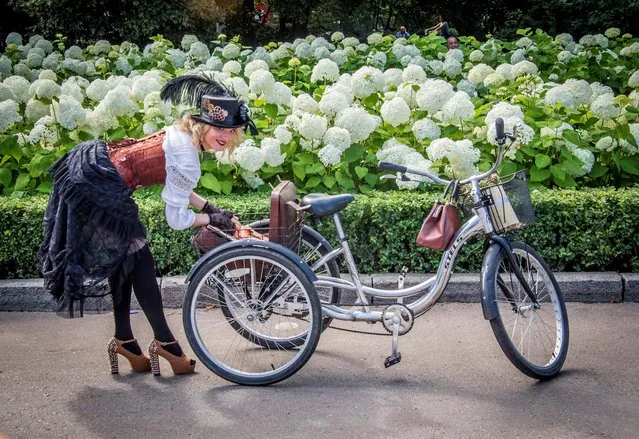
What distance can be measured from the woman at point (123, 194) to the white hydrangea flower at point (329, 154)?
1.99 metres

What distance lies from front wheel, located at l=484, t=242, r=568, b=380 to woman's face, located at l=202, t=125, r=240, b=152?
58.8 inches

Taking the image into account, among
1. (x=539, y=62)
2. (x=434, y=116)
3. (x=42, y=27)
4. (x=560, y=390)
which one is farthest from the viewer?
(x=42, y=27)

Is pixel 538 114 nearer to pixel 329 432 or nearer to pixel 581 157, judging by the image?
pixel 581 157

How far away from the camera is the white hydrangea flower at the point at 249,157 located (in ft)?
20.8

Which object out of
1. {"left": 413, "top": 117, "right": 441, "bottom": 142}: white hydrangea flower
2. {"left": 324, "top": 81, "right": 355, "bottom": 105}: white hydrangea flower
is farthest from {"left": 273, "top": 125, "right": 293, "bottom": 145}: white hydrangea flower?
{"left": 413, "top": 117, "right": 441, "bottom": 142}: white hydrangea flower

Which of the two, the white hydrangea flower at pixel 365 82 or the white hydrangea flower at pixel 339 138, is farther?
the white hydrangea flower at pixel 365 82

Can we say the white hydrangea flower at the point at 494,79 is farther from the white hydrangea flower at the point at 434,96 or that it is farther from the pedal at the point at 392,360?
the pedal at the point at 392,360

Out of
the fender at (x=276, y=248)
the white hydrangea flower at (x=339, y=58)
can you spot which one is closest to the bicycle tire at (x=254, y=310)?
the fender at (x=276, y=248)

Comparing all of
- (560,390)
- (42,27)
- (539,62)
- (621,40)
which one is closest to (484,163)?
(560,390)

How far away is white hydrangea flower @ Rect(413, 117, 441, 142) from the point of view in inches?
270

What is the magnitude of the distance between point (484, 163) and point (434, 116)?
0.71 metres

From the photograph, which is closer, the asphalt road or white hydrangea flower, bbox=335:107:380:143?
the asphalt road

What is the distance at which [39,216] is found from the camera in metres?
6.23

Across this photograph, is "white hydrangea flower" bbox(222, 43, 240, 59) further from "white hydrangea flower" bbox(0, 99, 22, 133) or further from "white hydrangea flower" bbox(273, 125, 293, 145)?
"white hydrangea flower" bbox(273, 125, 293, 145)
